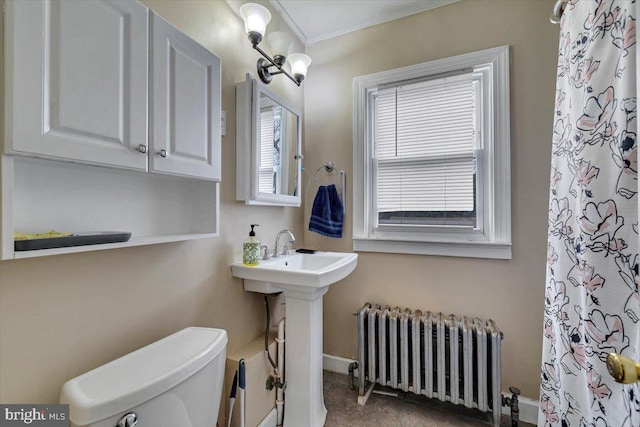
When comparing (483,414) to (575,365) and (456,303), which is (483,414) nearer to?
(456,303)

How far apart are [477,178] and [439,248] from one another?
50cm

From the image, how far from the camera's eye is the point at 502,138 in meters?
1.60

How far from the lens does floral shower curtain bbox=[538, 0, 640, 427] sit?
0.75 meters

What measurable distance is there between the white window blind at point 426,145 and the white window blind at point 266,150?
31.0 inches

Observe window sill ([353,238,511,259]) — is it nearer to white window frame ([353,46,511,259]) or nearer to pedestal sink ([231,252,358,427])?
white window frame ([353,46,511,259])

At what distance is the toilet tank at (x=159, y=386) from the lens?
639 millimetres

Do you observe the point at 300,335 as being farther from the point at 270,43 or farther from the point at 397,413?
the point at 270,43

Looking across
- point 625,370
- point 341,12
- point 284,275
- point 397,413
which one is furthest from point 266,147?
point 397,413

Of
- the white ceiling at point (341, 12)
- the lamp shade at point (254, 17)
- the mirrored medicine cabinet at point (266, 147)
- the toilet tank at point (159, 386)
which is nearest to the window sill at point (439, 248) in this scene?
the mirrored medicine cabinet at point (266, 147)

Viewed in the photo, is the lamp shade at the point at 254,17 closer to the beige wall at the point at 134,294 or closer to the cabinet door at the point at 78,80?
the beige wall at the point at 134,294

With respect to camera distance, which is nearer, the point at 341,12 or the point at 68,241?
→ the point at 68,241

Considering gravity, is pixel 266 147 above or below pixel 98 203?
above

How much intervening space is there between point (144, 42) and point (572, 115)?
151 centimetres

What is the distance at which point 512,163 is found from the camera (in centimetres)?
159
